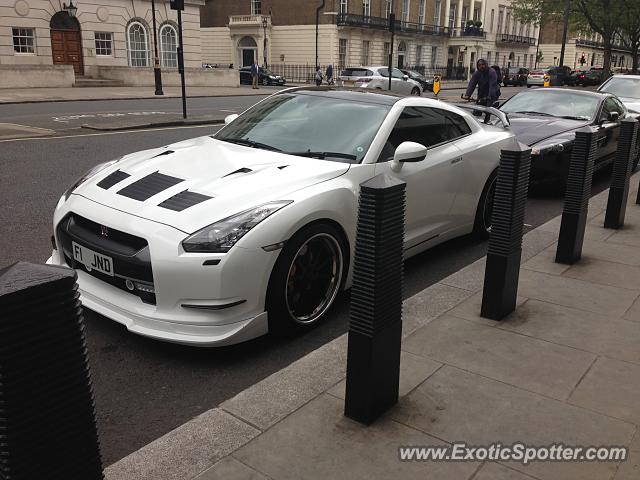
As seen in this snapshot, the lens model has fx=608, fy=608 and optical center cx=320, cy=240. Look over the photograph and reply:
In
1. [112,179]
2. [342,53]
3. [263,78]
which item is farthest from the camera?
[342,53]

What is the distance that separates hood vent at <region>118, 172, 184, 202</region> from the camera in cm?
390

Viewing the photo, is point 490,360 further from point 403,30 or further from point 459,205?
point 403,30

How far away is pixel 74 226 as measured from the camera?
12.9 ft

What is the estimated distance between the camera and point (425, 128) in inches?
207

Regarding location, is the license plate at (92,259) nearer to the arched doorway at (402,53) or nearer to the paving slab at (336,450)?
the paving slab at (336,450)

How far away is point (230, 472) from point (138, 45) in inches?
1488

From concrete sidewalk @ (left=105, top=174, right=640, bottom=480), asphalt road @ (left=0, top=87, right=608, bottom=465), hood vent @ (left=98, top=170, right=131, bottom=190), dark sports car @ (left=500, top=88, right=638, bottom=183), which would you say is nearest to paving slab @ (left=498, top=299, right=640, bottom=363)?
concrete sidewalk @ (left=105, top=174, right=640, bottom=480)

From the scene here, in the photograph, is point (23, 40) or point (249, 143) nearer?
point (249, 143)

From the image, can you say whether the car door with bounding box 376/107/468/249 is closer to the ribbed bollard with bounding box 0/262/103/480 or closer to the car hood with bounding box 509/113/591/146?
the ribbed bollard with bounding box 0/262/103/480

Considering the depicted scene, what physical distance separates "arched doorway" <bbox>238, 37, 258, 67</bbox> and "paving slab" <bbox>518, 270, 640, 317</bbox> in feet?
179

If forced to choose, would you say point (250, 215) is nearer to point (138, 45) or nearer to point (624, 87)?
point (624, 87)

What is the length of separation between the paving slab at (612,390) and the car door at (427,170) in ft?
5.96

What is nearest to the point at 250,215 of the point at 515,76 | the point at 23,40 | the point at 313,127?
the point at 313,127

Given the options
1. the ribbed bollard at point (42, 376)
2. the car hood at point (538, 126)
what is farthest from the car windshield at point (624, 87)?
the ribbed bollard at point (42, 376)
